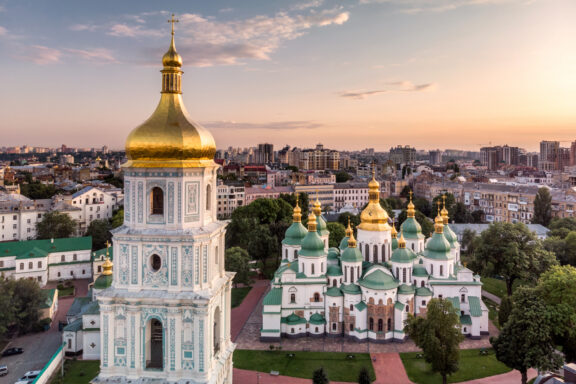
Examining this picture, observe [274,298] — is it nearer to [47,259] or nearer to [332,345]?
[332,345]

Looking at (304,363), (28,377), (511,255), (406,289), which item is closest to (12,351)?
(28,377)

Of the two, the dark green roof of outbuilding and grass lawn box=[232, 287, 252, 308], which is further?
grass lawn box=[232, 287, 252, 308]

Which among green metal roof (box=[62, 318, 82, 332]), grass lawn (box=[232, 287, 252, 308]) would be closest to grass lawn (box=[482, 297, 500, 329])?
grass lawn (box=[232, 287, 252, 308])

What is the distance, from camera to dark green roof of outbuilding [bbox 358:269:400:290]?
2840cm

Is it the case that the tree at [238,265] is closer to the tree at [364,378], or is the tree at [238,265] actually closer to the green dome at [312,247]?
the green dome at [312,247]

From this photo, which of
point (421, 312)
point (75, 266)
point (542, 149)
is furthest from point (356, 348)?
point (542, 149)

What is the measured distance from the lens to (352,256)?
97.7 ft

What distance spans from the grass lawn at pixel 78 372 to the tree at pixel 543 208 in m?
57.3

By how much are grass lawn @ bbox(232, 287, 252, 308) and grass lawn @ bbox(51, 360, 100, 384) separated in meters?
12.4

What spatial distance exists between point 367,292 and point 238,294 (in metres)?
13.7

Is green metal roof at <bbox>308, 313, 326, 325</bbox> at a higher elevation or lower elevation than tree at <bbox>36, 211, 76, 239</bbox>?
lower

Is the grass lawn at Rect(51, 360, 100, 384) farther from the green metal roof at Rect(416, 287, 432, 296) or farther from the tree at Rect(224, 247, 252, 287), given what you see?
the green metal roof at Rect(416, 287, 432, 296)

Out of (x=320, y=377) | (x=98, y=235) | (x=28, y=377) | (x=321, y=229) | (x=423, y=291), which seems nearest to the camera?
(x=320, y=377)

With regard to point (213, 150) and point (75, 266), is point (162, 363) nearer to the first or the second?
point (213, 150)
